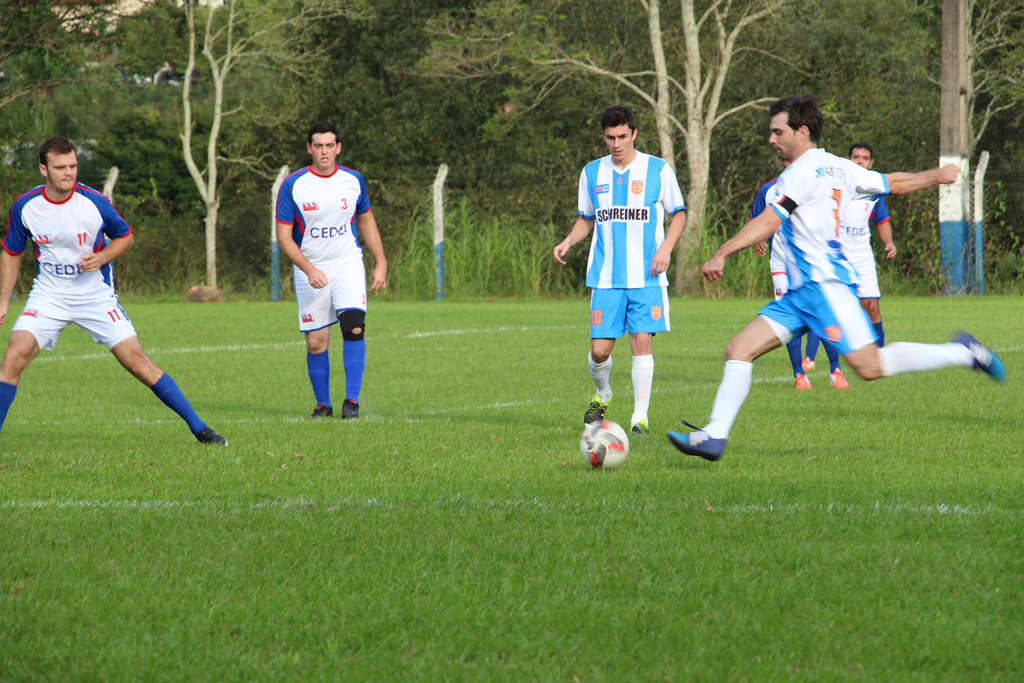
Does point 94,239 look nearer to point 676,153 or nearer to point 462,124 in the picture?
point 676,153

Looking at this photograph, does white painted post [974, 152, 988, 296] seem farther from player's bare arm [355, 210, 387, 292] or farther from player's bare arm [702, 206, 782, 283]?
player's bare arm [702, 206, 782, 283]

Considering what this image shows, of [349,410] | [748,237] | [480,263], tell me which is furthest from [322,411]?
[480,263]

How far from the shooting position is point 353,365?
7734 millimetres

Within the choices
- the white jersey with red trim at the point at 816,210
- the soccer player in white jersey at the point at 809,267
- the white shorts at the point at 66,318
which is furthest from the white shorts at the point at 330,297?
the white jersey with red trim at the point at 816,210

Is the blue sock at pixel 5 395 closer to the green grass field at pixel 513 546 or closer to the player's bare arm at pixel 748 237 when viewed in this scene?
the green grass field at pixel 513 546

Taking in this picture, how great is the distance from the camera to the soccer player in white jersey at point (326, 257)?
7.61 meters

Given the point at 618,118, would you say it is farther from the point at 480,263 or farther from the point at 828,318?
the point at 480,263

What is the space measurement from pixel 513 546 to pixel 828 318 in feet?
7.21

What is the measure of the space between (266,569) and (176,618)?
0.47 m

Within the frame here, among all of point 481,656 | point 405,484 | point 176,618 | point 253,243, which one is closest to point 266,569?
point 176,618

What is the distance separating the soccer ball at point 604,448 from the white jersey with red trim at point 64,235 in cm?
295

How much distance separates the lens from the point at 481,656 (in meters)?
2.90

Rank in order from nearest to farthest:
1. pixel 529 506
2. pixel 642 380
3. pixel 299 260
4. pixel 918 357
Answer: pixel 529 506, pixel 918 357, pixel 642 380, pixel 299 260

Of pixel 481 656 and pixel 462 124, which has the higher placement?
pixel 462 124
